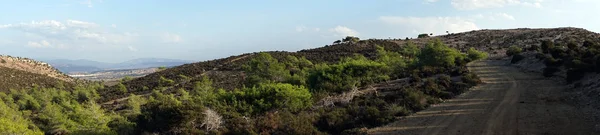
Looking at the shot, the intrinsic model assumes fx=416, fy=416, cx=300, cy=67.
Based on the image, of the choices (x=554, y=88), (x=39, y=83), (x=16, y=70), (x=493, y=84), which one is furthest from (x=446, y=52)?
(x=16, y=70)

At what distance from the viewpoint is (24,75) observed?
7069cm

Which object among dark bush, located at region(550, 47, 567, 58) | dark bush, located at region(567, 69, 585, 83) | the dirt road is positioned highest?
dark bush, located at region(550, 47, 567, 58)

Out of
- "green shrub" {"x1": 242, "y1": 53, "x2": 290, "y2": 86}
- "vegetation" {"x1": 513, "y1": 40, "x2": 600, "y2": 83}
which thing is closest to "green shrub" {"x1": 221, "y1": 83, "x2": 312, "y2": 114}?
"green shrub" {"x1": 242, "y1": 53, "x2": 290, "y2": 86}

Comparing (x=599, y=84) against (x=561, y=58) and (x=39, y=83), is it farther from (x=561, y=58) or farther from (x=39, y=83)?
(x=39, y=83)

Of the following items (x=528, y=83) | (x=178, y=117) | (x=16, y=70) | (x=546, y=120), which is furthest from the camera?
(x=16, y=70)

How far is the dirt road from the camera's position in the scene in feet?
49.2

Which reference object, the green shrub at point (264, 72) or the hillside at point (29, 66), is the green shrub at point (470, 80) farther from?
the hillside at point (29, 66)

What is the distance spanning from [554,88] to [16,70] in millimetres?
81473

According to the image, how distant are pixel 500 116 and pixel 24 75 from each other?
7681 centimetres

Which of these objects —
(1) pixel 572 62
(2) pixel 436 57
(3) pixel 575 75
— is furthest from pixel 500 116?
(2) pixel 436 57

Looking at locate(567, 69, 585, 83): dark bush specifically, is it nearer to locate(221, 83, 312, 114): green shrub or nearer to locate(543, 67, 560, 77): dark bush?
locate(543, 67, 560, 77): dark bush

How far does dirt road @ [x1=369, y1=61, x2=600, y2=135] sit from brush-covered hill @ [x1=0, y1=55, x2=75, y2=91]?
63.4 metres

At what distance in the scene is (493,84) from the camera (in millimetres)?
27906

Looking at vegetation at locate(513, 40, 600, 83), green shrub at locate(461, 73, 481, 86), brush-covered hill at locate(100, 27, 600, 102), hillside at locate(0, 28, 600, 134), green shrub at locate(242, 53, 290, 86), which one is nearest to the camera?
hillside at locate(0, 28, 600, 134)
